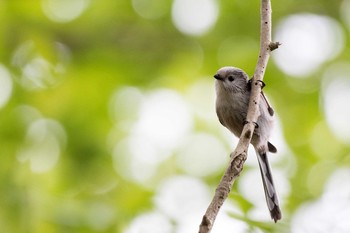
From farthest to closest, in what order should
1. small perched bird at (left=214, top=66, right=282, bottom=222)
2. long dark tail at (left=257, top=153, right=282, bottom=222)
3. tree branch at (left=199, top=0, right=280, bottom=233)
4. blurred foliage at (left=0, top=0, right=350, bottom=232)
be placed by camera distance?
blurred foliage at (left=0, top=0, right=350, bottom=232) < small perched bird at (left=214, top=66, right=282, bottom=222) < long dark tail at (left=257, top=153, right=282, bottom=222) < tree branch at (left=199, top=0, right=280, bottom=233)

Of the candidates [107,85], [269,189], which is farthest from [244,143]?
[107,85]

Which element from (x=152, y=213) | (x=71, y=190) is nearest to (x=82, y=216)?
(x=152, y=213)

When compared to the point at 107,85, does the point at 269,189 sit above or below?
below

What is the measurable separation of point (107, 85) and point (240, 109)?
136 inches

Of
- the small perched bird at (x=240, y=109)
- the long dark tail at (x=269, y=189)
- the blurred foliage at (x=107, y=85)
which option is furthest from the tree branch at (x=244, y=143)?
the blurred foliage at (x=107, y=85)

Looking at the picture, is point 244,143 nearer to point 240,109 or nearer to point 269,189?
point 269,189

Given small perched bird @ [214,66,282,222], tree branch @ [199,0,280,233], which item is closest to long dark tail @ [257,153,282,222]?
small perched bird @ [214,66,282,222]

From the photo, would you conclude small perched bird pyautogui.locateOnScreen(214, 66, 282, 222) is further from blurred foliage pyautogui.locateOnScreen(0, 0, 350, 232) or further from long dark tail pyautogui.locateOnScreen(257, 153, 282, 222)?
blurred foliage pyautogui.locateOnScreen(0, 0, 350, 232)

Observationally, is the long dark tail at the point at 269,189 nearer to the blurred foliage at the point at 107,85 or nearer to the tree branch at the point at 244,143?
the tree branch at the point at 244,143

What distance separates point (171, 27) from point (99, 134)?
1.66 metres

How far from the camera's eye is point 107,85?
7.11 m

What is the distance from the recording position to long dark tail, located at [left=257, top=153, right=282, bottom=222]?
3368 millimetres

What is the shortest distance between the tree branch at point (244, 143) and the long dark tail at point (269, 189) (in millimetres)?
818

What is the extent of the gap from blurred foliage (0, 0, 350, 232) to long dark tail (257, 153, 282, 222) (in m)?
1.32
